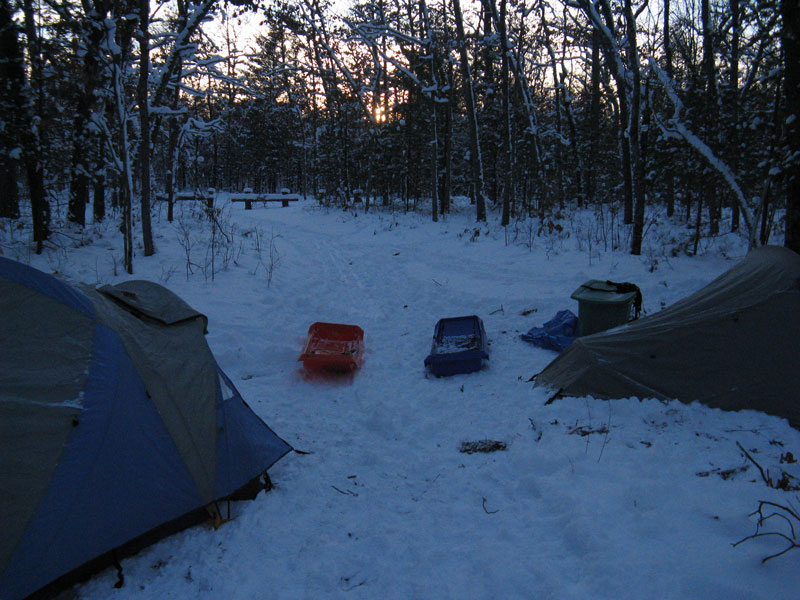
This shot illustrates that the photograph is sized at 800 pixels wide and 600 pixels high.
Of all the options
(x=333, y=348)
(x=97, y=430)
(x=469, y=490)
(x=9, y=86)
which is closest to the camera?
(x=97, y=430)

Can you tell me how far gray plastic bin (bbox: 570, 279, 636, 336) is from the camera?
237 inches

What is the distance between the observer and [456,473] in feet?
12.4

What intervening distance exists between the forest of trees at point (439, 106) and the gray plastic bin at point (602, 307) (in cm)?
187

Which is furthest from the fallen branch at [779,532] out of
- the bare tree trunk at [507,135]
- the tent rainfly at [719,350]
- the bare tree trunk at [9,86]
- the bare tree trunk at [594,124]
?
the bare tree trunk at [594,124]

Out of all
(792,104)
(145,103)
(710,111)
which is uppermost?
(710,111)

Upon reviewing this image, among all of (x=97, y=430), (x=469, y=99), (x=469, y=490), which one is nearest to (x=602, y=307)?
(x=469, y=490)

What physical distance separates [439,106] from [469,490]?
1966 cm

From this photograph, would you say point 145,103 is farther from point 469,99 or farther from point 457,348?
point 469,99

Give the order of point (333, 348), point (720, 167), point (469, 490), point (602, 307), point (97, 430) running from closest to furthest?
1. point (97, 430)
2. point (469, 490)
3. point (602, 307)
4. point (333, 348)
5. point (720, 167)

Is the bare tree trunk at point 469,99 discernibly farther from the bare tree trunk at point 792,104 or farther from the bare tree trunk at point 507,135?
the bare tree trunk at point 792,104

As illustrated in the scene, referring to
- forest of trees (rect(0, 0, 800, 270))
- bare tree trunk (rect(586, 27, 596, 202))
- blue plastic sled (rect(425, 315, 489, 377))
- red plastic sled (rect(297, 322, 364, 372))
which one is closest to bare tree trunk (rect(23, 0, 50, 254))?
forest of trees (rect(0, 0, 800, 270))

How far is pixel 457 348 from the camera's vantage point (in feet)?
20.2

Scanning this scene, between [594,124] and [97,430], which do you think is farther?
[594,124]

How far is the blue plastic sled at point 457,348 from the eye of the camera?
581 centimetres
